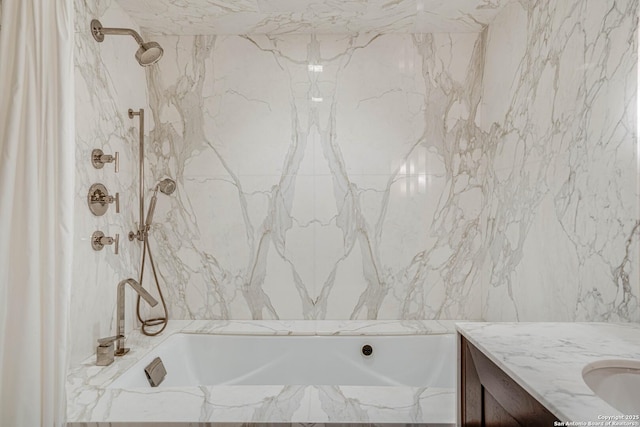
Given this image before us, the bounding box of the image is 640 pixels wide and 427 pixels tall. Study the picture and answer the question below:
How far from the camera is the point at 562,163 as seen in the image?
1.53m

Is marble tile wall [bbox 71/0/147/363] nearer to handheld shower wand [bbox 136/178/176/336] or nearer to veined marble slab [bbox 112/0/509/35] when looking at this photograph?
handheld shower wand [bbox 136/178/176/336]

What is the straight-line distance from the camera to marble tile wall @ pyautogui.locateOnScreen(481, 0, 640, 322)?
121 cm

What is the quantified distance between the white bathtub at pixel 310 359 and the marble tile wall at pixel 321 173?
25 centimetres

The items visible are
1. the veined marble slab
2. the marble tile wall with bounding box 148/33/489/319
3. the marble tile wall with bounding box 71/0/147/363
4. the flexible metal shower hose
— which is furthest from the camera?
the marble tile wall with bounding box 148/33/489/319

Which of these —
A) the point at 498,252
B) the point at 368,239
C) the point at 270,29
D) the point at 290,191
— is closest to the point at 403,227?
the point at 368,239

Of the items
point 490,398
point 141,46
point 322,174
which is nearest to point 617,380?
point 490,398

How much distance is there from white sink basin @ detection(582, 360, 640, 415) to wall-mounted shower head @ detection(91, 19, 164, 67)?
72.7 inches

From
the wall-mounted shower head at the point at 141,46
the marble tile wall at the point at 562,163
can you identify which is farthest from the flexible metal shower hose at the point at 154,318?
the marble tile wall at the point at 562,163

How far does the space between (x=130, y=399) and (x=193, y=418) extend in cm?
27

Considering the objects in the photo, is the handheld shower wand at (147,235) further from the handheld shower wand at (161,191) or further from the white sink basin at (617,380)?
the white sink basin at (617,380)

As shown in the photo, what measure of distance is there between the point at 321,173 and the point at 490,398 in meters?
1.56

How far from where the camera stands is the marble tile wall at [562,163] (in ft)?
3.97

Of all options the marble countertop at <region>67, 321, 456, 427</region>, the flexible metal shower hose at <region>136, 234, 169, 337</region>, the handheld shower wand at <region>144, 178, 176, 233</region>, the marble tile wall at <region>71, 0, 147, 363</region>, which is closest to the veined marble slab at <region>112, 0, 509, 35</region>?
the marble tile wall at <region>71, 0, 147, 363</region>

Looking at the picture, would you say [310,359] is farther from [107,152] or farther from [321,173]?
[107,152]
